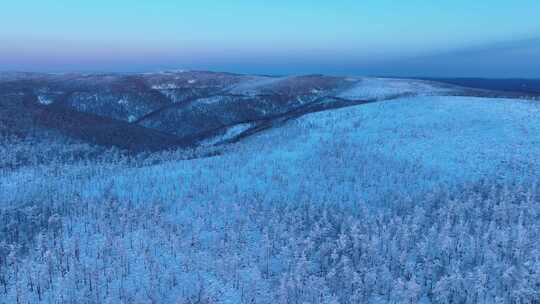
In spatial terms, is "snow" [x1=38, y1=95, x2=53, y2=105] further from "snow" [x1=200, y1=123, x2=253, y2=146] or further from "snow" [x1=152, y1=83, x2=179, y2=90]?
"snow" [x1=200, y1=123, x2=253, y2=146]

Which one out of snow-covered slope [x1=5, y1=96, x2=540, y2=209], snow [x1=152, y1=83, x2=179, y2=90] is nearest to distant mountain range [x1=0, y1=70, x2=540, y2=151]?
snow [x1=152, y1=83, x2=179, y2=90]

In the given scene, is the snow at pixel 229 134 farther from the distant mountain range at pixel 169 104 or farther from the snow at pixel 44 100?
the snow at pixel 44 100

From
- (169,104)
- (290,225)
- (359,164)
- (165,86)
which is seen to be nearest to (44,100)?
(169,104)

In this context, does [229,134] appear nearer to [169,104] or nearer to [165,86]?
[169,104]

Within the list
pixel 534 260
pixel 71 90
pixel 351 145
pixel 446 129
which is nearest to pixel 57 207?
pixel 534 260

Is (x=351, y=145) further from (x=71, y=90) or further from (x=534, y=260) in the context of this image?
(x=71, y=90)

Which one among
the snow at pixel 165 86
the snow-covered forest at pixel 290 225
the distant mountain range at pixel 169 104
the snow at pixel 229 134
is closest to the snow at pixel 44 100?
the distant mountain range at pixel 169 104
